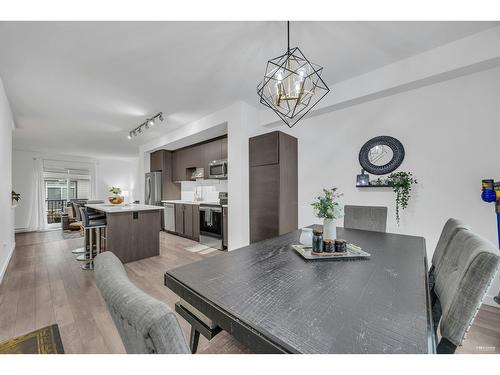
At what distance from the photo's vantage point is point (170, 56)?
7.16ft

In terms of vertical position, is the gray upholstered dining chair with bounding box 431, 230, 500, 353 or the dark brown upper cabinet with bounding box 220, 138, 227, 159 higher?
the dark brown upper cabinet with bounding box 220, 138, 227, 159

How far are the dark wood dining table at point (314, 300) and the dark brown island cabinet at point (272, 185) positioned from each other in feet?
5.79

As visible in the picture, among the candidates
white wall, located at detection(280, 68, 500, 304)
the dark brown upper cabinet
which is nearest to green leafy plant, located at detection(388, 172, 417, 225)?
white wall, located at detection(280, 68, 500, 304)

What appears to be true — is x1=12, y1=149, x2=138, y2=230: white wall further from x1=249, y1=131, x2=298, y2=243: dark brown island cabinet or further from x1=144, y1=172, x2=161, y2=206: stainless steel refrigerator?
x1=249, y1=131, x2=298, y2=243: dark brown island cabinet

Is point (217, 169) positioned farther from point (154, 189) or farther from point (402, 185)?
point (402, 185)

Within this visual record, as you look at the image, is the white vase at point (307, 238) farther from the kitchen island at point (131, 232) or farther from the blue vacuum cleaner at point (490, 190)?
the kitchen island at point (131, 232)

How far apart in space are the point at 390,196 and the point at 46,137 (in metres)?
7.36

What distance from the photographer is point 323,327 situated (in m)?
0.63

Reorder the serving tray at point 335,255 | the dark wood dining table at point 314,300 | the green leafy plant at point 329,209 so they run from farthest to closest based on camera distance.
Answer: the green leafy plant at point 329,209 → the serving tray at point 335,255 → the dark wood dining table at point 314,300

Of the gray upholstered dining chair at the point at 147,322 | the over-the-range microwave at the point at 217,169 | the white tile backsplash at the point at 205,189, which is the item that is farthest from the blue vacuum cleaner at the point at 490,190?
the white tile backsplash at the point at 205,189

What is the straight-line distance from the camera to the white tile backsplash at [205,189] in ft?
16.4

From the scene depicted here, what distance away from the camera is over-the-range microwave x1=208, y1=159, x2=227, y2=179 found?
412cm

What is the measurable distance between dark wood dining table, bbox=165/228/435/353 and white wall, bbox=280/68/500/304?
1456 mm
